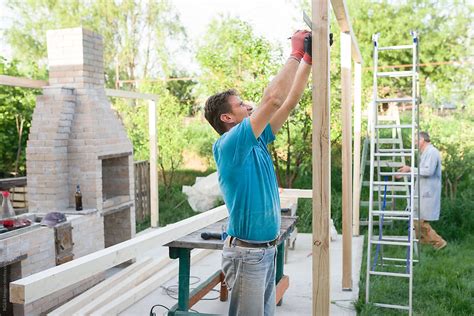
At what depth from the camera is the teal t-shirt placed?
2330mm

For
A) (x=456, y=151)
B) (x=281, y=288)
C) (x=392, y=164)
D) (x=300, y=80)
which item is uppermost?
(x=300, y=80)

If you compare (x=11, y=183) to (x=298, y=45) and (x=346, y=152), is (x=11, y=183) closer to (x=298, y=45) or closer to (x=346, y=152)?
(x=346, y=152)

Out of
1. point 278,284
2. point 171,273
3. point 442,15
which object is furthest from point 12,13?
point 278,284

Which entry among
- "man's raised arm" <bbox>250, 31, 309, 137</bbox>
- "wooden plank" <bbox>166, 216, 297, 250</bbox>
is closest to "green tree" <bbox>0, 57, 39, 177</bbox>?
"wooden plank" <bbox>166, 216, 297, 250</bbox>

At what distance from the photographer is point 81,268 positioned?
7.96ft

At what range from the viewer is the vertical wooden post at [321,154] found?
2260 millimetres

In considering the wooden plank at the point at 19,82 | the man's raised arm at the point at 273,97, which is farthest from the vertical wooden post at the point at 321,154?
the wooden plank at the point at 19,82

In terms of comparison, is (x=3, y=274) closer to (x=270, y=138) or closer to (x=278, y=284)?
(x=278, y=284)

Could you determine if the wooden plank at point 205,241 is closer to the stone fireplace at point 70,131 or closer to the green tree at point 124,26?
the stone fireplace at point 70,131

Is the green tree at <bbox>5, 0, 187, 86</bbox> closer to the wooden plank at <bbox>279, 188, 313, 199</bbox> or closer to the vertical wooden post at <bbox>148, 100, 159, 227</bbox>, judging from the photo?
the vertical wooden post at <bbox>148, 100, 159, 227</bbox>

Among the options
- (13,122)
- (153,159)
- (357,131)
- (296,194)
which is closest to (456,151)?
(357,131)

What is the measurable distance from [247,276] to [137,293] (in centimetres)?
294

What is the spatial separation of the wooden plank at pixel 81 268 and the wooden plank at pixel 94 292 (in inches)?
62.6

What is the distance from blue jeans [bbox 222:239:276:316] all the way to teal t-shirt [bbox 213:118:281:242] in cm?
8
